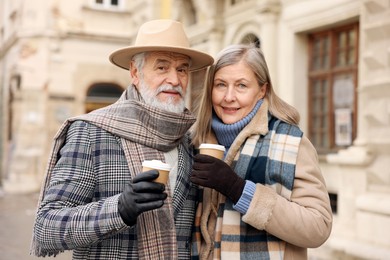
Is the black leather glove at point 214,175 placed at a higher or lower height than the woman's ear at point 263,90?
lower

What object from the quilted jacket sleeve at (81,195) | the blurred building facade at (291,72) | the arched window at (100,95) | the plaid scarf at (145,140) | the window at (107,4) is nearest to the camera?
the quilted jacket sleeve at (81,195)

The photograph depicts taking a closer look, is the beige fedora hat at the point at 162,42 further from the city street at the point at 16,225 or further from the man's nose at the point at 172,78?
the city street at the point at 16,225

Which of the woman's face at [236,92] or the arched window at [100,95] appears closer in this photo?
the woman's face at [236,92]

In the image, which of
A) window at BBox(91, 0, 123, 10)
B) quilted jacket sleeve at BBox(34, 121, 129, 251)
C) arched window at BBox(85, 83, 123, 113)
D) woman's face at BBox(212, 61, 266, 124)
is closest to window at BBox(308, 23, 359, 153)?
woman's face at BBox(212, 61, 266, 124)

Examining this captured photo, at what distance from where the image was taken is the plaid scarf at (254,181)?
2.54m

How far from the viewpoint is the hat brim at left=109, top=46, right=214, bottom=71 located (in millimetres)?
2661

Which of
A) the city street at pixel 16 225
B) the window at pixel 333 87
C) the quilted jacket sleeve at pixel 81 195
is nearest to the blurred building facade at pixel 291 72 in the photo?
the window at pixel 333 87

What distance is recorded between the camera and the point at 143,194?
6.98 ft

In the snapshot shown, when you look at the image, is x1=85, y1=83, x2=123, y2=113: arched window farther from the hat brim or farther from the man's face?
the man's face

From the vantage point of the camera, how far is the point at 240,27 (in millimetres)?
10508

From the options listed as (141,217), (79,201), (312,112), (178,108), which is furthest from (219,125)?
(312,112)

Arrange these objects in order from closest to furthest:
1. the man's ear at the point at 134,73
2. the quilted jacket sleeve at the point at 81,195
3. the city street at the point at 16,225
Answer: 1. the quilted jacket sleeve at the point at 81,195
2. the man's ear at the point at 134,73
3. the city street at the point at 16,225

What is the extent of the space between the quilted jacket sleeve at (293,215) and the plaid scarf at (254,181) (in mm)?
91

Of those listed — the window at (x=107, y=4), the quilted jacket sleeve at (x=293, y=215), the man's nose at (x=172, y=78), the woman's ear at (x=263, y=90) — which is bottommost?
the quilted jacket sleeve at (x=293, y=215)
